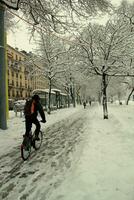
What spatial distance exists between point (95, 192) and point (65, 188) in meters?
0.63

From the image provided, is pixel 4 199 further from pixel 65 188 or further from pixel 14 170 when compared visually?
pixel 14 170

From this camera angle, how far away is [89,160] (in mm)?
7898

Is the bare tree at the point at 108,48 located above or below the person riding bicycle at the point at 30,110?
above

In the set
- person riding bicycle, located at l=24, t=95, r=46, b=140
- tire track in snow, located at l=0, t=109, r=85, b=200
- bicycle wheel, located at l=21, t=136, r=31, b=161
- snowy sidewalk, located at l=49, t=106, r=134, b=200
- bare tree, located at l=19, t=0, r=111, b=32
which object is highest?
bare tree, located at l=19, t=0, r=111, b=32

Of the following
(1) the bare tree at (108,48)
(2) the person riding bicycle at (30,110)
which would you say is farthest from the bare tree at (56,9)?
(1) the bare tree at (108,48)

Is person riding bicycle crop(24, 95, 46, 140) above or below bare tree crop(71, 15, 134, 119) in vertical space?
below

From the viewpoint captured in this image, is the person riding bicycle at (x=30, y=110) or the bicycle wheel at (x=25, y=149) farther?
the person riding bicycle at (x=30, y=110)

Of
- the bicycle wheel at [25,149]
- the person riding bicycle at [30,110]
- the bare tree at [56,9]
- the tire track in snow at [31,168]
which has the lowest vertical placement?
the tire track in snow at [31,168]

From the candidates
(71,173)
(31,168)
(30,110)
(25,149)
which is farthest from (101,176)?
(30,110)

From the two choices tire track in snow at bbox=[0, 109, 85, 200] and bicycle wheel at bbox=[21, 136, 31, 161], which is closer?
tire track in snow at bbox=[0, 109, 85, 200]

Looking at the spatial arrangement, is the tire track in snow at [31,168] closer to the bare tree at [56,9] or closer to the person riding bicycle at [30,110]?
the person riding bicycle at [30,110]

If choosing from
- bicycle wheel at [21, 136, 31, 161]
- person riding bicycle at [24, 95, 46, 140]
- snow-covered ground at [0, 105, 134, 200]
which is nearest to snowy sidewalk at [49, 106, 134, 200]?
snow-covered ground at [0, 105, 134, 200]

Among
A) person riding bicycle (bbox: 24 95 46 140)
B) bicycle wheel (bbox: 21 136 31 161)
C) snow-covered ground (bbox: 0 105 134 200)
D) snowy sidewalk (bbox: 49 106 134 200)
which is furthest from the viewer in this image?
person riding bicycle (bbox: 24 95 46 140)

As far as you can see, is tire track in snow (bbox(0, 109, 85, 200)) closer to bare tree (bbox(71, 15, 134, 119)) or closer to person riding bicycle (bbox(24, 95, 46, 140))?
person riding bicycle (bbox(24, 95, 46, 140))
